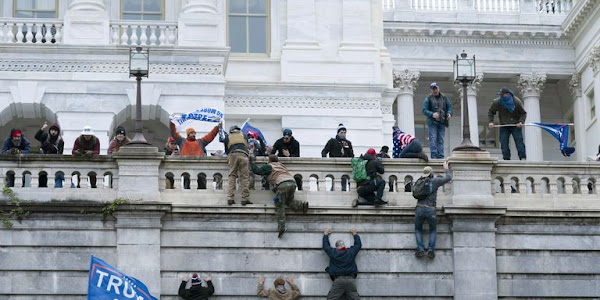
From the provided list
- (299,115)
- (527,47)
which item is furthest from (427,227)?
(527,47)

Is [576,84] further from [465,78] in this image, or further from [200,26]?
[465,78]

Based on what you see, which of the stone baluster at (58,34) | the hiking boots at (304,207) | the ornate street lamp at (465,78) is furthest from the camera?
the stone baluster at (58,34)

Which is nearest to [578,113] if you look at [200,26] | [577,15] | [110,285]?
[577,15]

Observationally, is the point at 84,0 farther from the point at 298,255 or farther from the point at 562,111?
the point at 562,111

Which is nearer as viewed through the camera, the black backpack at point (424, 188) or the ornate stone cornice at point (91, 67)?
the black backpack at point (424, 188)

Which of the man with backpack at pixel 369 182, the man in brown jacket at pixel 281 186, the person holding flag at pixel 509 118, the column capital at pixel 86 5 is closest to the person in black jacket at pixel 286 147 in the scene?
the man in brown jacket at pixel 281 186

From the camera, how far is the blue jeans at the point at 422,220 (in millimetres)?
40750

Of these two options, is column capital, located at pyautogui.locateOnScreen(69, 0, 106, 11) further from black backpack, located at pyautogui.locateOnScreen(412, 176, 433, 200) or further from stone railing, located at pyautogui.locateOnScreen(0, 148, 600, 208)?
black backpack, located at pyautogui.locateOnScreen(412, 176, 433, 200)

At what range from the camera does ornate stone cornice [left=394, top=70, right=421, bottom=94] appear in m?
76.1

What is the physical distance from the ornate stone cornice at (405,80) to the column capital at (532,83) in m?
4.30

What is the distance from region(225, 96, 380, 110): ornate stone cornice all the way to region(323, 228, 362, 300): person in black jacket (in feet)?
45.0

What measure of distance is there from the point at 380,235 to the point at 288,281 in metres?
2.31

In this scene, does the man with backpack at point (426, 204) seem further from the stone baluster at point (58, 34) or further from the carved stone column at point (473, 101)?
the carved stone column at point (473, 101)

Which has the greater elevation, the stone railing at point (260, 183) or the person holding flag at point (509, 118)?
the person holding flag at point (509, 118)
